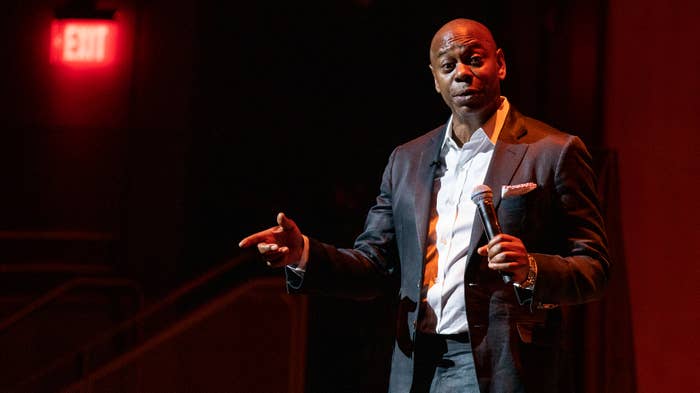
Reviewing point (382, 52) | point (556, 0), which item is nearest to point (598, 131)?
point (556, 0)

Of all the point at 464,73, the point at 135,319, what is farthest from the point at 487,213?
the point at 135,319

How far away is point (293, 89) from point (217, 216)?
105cm

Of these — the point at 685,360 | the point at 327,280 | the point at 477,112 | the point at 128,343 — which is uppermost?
the point at 477,112

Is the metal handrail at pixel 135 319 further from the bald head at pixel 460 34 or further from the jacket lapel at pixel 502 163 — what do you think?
the jacket lapel at pixel 502 163

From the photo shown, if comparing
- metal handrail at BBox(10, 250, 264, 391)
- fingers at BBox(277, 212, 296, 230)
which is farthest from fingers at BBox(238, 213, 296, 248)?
metal handrail at BBox(10, 250, 264, 391)

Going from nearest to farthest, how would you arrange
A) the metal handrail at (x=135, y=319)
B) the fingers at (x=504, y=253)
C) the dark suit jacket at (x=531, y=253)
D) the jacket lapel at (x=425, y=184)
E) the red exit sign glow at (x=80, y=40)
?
the fingers at (x=504, y=253) < the dark suit jacket at (x=531, y=253) < the jacket lapel at (x=425, y=184) < the metal handrail at (x=135, y=319) < the red exit sign glow at (x=80, y=40)

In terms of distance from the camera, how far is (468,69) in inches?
93.4

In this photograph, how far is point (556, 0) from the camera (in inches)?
154

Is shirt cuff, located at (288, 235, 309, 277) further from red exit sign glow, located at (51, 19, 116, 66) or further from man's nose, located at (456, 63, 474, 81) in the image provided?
red exit sign glow, located at (51, 19, 116, 66)

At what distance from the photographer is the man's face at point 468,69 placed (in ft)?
7.75

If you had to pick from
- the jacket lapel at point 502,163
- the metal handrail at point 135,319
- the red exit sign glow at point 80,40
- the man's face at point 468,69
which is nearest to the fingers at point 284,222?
the jacket lapel at point 502,163

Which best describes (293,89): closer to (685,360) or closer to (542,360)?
(685,360)

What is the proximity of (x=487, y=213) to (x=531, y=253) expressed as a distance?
0.19 meters

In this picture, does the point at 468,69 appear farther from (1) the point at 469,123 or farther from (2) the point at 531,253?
(2) the point at 531,253
